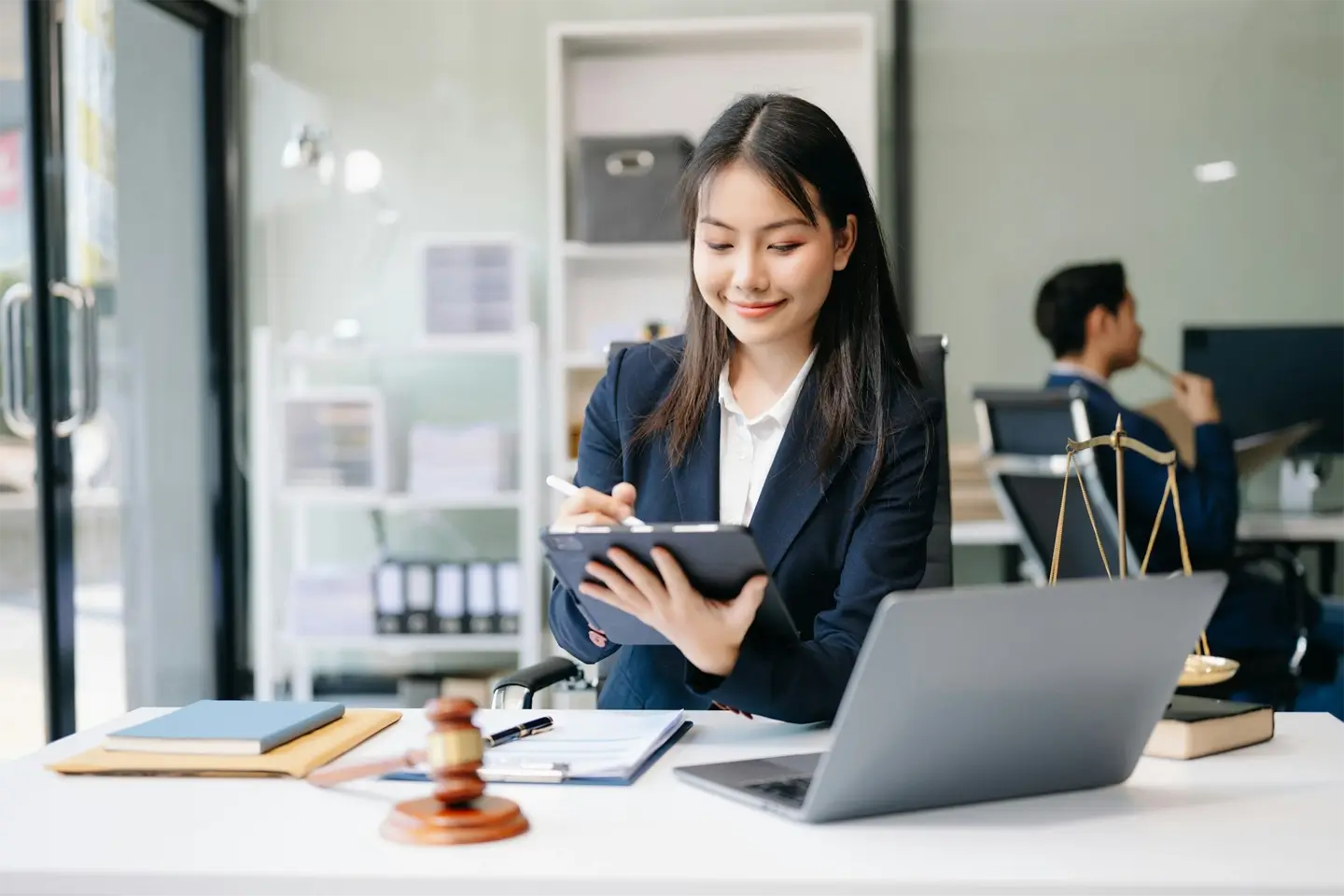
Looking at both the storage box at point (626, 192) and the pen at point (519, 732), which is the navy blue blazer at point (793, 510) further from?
the storage box at point (626, 192)

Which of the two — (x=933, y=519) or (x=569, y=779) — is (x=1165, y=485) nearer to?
(x=933, y=519)

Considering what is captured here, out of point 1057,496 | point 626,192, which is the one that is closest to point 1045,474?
point 1057,496

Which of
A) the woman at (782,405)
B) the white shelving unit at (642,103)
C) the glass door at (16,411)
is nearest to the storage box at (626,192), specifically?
the white shelving unit at (642,103)

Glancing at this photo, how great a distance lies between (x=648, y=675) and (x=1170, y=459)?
663mm

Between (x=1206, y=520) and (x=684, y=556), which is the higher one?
(x=684, y=556)

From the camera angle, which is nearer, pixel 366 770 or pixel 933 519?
pixel 366 770

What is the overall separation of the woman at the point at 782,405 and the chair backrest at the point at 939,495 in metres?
0.15

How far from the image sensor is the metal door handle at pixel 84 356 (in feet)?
10.4

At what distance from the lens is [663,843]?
3.14ft

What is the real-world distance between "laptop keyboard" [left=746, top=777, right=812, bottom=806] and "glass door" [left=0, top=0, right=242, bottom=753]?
2.51 metres

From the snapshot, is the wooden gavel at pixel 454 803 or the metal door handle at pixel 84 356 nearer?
the wooden gavel at pixel 454 803

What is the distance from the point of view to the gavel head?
96cm

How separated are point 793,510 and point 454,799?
0.74 metres

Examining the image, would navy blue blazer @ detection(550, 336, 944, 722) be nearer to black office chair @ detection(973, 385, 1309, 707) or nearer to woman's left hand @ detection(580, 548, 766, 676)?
woman's left hand @ detection(580, 548, 766, 676)
